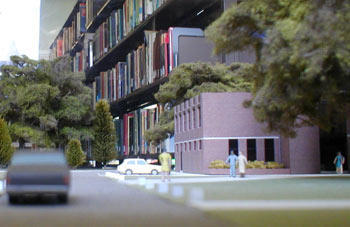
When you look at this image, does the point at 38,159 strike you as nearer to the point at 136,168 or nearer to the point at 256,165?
the point at 256,165

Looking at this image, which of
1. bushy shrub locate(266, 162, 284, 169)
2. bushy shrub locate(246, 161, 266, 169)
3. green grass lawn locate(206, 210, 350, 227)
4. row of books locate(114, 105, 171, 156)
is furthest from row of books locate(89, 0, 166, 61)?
green grass lawn locate(206, 210, 350, 227)

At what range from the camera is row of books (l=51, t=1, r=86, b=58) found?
72350 millimetres

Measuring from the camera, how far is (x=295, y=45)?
1258cm

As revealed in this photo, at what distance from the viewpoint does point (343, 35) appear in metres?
12.6

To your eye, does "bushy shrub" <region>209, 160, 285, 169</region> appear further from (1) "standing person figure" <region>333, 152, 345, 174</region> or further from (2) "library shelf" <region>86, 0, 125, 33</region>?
(2) "library shelf" <region>86, 0, 125, 33</region>

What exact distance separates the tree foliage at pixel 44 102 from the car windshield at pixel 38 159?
44.7 metres

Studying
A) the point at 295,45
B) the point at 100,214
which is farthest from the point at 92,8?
the point at 100,214

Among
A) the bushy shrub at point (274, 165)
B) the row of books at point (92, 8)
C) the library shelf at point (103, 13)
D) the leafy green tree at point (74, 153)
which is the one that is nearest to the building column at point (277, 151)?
the bushy shrub at point (274, 165)

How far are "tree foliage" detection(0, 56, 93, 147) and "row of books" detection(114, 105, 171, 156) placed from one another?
499 centimetres

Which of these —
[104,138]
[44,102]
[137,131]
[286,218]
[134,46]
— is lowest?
[286,218]

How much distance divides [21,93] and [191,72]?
20390 mm

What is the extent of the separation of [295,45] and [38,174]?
6.15m

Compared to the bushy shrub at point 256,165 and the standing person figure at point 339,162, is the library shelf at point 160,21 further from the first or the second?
the standing person figure at point 339,162

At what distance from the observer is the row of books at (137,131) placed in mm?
55981
